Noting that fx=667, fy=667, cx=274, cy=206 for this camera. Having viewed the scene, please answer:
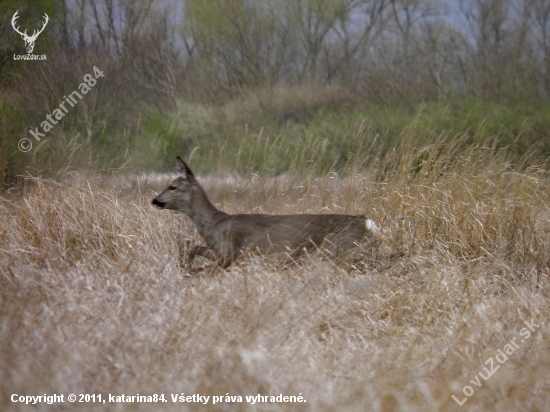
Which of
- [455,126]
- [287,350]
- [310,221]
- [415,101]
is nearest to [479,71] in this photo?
[415,101]

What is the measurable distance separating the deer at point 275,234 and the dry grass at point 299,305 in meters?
0.20

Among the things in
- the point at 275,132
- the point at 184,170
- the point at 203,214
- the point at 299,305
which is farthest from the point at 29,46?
the point at 299,305

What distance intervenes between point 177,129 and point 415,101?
228 inches

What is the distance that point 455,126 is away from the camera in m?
13.1

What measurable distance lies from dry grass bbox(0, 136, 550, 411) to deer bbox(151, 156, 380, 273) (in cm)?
20

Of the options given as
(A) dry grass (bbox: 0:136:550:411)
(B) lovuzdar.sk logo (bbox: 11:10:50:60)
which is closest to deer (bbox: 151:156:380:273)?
(A) dry grass (bbox: 0:136:550:411)

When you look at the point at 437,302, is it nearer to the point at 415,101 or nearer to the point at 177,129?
the point at 415,101

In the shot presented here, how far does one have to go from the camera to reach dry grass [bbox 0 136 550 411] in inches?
129

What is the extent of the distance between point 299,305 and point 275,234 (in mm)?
1508

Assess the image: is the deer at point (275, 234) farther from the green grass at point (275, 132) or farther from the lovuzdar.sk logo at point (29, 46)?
the lovuzdar.sk logo at point (29, 46)

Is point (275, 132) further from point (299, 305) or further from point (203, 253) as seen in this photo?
point (299, 305)

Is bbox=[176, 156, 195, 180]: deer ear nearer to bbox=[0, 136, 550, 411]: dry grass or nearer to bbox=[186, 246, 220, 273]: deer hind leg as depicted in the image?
bbox=[0, 136, 550, 411]: dry grass

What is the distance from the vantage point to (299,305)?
4355 millimetres

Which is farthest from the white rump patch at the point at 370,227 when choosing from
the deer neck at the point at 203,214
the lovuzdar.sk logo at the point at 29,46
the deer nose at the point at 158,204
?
the lovuzdar.sk logo at the point at 29,46
